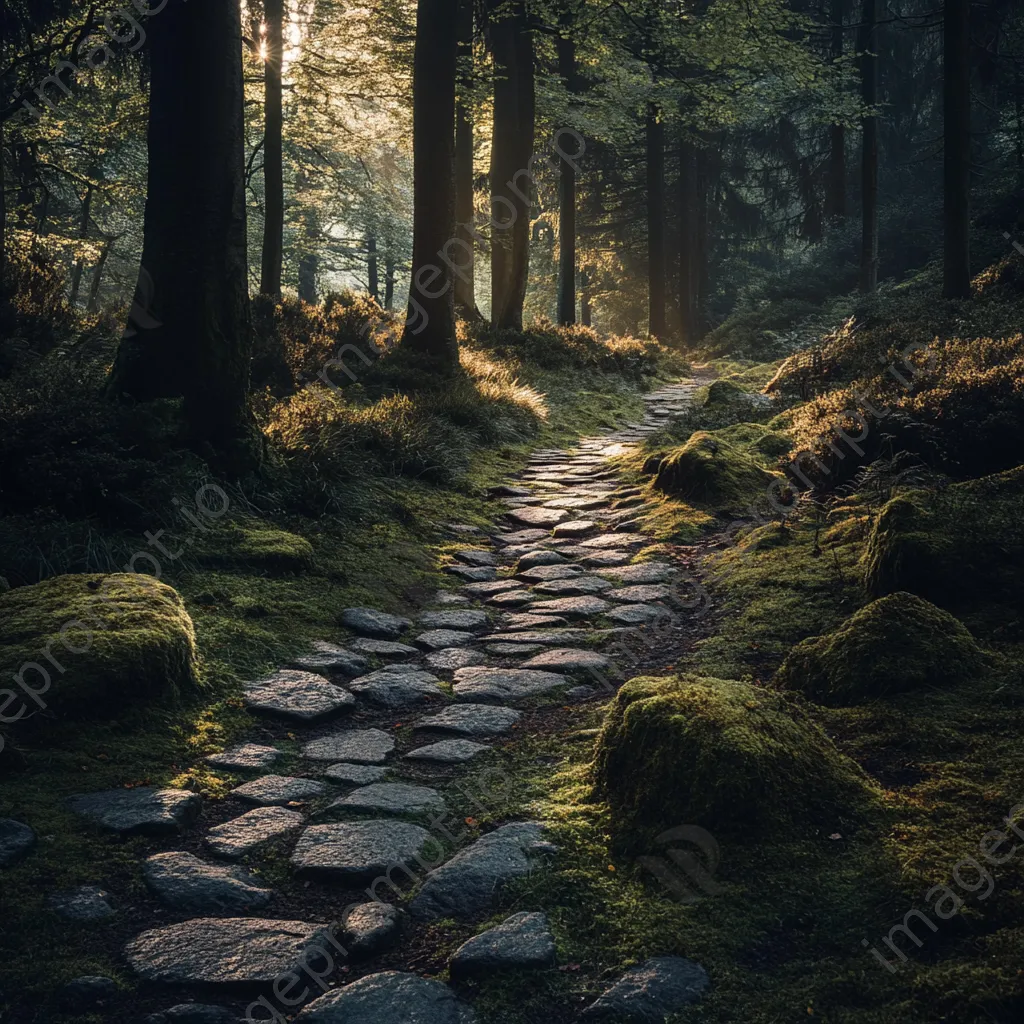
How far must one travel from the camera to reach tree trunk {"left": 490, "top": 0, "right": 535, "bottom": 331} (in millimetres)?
18500

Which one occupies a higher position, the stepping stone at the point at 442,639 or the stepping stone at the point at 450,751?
the stepping stone at the point at 442,639

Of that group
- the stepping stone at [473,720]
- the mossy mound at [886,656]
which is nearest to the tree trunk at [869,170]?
the mossy mound at [886,656]

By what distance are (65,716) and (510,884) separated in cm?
224

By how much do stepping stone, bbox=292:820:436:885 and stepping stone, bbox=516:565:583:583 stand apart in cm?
372

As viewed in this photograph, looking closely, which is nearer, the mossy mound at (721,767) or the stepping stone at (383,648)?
the mossy mound at (721,767)

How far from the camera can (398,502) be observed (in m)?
8.55

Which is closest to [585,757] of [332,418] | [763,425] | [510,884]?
[510,884]

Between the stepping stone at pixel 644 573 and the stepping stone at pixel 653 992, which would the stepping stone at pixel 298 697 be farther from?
the stepping stone at pixel 644 573

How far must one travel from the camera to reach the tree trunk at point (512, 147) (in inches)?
728

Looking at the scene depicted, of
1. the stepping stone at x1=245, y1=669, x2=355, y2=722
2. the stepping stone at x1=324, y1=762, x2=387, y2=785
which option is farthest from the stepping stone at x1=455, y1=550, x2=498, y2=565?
the stepping stone at x1=324, y1=762, x2=387, y2=785

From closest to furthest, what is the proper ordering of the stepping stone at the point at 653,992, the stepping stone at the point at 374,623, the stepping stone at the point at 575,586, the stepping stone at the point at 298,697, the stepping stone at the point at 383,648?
the stepping stone at the point at 653,992
the stepping stone at the point at 298,697
the stepping stone at the point at 383,648
the stepping stone at the point at 374,623
the stepping stone at the point at 575,586

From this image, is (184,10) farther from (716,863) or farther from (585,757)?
(716,863)

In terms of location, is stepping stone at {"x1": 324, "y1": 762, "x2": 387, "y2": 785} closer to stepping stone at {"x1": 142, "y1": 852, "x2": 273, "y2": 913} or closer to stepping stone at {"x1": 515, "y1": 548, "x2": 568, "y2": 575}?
stepping stone at {"x1": 142, "y1": 852, "x2": 273, "y2": 913}

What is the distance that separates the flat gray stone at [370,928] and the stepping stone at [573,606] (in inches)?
A: 134
